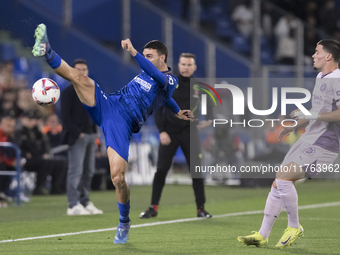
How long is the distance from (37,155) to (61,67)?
7.58 m

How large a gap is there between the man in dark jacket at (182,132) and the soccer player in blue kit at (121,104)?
6.94ft

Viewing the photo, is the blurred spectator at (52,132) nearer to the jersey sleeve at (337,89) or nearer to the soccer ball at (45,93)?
the soccer ball at (45,93)

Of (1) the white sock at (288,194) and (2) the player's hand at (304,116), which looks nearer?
(2) the player's hand at (304,116)

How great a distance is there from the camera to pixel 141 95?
6.44 metres

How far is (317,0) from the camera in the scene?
A: 22938mm

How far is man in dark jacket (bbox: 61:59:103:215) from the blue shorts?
124 inches

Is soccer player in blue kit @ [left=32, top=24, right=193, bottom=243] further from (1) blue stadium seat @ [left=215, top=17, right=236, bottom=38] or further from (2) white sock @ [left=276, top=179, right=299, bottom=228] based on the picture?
(1) blue stadium seat @ [left=215, top=17, right=236, bottom=38]

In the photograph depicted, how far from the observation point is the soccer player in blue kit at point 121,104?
19.2 ft

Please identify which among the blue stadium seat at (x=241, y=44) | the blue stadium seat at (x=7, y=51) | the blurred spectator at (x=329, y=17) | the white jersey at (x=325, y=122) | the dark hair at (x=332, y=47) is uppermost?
the blurred spectator at (x=329, y=17)

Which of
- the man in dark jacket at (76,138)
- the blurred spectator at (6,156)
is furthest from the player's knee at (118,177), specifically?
the blurred spectator at (6,156)

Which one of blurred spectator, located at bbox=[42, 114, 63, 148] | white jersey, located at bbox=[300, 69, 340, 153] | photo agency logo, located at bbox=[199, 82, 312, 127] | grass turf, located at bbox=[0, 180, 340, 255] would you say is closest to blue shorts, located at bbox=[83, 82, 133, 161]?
grass turf, located at bbox=[0, 180, 340, 255]

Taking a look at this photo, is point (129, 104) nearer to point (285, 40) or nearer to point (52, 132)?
point (52, 132)

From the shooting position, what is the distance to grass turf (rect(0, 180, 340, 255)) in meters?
5.83

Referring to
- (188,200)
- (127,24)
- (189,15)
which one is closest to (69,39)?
(127,24)
